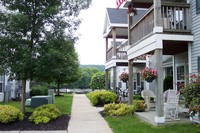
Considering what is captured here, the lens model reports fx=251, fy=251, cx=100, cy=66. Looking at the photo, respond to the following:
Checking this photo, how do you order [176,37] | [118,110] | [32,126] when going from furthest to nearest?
[118,110] → [32,126] → [176,37]

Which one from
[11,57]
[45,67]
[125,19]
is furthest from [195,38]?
[125,19]

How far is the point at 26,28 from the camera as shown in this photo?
10781mm

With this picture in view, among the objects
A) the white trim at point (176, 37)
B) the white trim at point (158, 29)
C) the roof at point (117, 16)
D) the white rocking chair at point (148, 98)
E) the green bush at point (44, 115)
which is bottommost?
the green bush at point (44, 115)

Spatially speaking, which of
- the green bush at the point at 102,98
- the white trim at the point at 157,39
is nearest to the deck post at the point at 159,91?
the white trim at the point at 157,39

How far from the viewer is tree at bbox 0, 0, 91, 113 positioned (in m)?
10.4

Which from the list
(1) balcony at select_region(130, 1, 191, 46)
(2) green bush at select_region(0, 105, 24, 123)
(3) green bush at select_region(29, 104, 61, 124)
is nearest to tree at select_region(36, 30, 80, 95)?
(3) green bush at select_region(29, 104, 61, 124)

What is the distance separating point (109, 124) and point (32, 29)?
5214 mm

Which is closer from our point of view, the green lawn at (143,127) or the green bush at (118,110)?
the green lawn at (143,127)

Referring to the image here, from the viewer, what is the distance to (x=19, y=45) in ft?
34.9

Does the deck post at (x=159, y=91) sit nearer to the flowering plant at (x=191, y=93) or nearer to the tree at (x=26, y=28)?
the flowering plant at (x=191, y=93)

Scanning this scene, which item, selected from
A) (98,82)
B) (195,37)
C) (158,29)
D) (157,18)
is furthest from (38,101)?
(98,82)

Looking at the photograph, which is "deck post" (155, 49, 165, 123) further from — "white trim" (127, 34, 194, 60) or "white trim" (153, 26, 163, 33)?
"white trim" (153, 26, 163, 33)

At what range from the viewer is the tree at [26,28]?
10.4 m

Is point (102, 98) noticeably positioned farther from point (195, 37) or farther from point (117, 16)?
point (195, 37)
